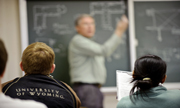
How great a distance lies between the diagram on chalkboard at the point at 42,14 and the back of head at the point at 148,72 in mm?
1996

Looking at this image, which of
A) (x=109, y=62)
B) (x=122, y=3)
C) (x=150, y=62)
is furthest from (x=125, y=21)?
(x=150, y=62)

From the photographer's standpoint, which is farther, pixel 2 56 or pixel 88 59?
pixel 88 59

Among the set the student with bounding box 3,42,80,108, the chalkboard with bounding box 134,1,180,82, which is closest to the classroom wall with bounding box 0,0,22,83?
the student with bounding box 3,42,80,108

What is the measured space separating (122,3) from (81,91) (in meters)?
1.49

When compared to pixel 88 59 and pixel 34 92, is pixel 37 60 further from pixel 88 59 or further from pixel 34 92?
pixel 88 59

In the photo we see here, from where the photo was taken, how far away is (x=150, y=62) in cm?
120

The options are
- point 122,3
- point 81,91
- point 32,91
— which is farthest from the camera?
point 122,3

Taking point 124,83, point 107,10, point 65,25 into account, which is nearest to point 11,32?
point 65,25

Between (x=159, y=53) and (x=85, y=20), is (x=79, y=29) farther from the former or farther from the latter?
(x=159, y=53)

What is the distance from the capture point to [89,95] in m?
2.73

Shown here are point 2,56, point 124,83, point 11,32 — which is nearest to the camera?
point 2,56

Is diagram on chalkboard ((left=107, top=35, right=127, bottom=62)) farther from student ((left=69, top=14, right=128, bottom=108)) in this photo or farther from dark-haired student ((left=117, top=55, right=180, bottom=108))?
dark-haired student ((left=117, top=55, right=180, bottom=108))

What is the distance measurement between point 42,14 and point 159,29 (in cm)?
184

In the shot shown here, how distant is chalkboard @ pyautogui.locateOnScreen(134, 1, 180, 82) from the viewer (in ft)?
9.75
